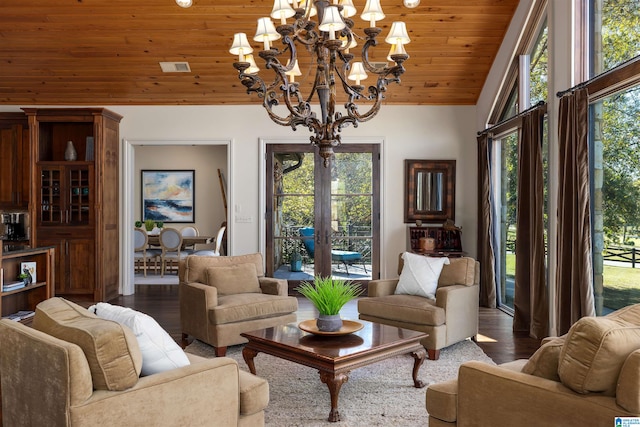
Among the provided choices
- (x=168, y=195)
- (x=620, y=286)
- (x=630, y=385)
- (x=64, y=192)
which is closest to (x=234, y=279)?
(x=620, y=286)

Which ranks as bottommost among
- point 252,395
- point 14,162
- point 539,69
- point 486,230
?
point 252,395

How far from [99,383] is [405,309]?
116 inches

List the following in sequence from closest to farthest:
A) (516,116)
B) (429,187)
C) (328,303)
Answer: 1. (328,303)
2. (516,116)
3. (429,187)

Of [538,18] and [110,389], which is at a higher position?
[538,18]

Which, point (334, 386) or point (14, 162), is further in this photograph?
point (14, 162)

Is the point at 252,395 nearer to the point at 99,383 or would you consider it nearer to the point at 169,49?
the point at 99,383

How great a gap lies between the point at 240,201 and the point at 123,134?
6.19ft

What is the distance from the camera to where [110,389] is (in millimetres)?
2227

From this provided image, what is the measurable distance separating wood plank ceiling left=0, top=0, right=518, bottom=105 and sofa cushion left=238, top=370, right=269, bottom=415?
172 inches

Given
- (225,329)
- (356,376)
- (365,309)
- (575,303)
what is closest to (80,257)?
(225,329)

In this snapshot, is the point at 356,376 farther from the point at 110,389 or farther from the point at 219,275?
the point at 110,389

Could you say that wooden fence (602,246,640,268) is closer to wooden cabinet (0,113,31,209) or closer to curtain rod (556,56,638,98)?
curtain rod (556,56,638,98)

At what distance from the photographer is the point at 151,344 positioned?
2.49 metres

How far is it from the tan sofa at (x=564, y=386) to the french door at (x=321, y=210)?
5.22 metres
